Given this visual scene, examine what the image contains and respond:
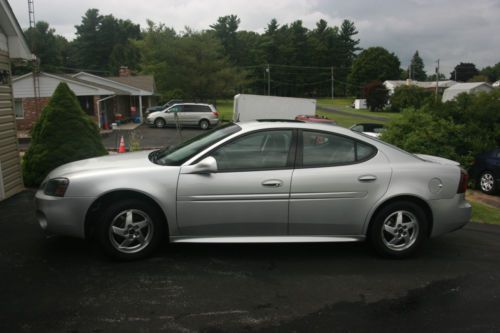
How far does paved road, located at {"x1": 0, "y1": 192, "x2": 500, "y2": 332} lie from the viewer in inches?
139

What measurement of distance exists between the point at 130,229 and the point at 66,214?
0.65 metres

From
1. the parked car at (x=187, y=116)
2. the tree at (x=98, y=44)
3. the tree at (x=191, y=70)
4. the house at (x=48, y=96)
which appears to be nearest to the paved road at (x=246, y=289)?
the house at (x=48, y=96)

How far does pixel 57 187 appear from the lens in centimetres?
466

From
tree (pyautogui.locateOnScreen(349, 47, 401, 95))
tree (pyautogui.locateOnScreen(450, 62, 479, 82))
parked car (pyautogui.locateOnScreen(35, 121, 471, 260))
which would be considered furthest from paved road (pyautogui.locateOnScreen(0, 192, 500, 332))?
tree (pyautogui.locateOnScreen(450, 62, 479, 82))

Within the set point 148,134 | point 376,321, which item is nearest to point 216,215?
point 376,321

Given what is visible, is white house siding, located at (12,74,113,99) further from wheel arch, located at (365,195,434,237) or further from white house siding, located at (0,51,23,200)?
wheel arch, located at (365,195,434,237)

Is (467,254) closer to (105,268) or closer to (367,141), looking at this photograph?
(367,141)

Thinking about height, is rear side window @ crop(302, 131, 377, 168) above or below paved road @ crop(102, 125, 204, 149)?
above

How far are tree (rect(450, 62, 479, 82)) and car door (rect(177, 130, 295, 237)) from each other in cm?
13356

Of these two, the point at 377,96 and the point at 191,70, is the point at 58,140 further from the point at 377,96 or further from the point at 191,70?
the point at 377,96

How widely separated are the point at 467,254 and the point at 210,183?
3.12 metres

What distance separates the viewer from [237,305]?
150 inches

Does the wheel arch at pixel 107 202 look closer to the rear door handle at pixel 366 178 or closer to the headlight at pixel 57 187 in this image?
the headlight at pixel 57 187

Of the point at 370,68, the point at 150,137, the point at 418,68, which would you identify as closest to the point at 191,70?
the point at 150,137
